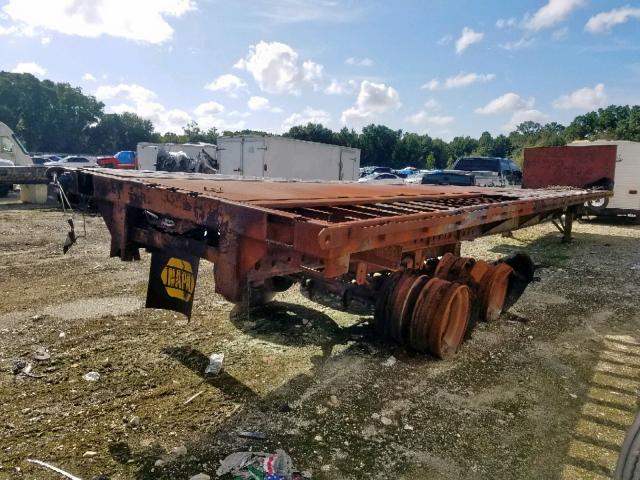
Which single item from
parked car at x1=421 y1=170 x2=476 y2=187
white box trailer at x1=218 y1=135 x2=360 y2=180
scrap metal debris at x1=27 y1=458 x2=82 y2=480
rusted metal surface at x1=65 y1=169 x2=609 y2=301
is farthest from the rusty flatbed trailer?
parked car at x1=421 y1=170 x2=476 y2=187

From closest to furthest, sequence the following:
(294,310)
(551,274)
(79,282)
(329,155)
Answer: (294,310)
(79,282)
(551,274)
(329,155)

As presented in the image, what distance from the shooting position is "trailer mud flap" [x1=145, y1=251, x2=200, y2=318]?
285 centimetres

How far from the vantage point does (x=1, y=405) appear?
9.51 feet

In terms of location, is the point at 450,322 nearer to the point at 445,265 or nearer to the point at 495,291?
the point at 445,265

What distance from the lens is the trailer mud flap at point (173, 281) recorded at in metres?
2.85

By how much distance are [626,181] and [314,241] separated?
12881mm

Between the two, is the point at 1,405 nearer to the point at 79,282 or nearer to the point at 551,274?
the point at 79,282

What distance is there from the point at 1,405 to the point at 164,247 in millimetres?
1451

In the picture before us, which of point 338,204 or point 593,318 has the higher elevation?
point 338,204

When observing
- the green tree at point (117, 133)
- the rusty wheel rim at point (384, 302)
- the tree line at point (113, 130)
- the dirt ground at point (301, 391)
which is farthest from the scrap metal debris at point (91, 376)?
the green tree at point (117, 133)

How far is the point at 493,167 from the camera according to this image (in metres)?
A: 20.8

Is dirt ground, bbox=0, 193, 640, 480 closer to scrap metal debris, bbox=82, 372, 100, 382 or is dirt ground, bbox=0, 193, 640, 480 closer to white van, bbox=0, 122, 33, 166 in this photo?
scrap metal debris, bbox=82, 372, 100, 382

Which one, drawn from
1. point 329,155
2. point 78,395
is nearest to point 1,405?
point 78,395

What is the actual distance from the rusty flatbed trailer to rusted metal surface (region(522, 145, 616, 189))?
765 centimetres
